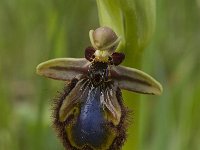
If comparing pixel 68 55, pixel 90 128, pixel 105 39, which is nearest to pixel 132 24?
pixel 105 39

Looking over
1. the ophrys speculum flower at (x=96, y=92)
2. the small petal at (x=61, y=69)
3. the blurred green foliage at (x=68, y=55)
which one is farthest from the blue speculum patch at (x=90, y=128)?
the blurred green foliage at (x=68, y=55)

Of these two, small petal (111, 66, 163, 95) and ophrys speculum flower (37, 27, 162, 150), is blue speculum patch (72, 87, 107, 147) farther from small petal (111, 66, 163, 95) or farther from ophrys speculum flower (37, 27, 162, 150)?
small petal (111, 66, 163, 95)

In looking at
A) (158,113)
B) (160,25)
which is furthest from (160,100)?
(160,25)

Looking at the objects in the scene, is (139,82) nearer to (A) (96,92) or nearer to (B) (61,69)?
(A) (96,92)

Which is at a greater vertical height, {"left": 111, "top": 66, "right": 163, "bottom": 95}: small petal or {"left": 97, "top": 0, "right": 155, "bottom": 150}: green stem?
{"left": 97, "top": 0, "right": 155, "bottom": 150}: green stem

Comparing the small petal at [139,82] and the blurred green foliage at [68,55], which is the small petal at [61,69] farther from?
the blurred green foliage at [68,55]

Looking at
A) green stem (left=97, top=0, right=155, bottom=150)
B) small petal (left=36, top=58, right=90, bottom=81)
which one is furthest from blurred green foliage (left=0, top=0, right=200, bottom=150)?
small petal (left=36, top=58, right=90, bottom=81)

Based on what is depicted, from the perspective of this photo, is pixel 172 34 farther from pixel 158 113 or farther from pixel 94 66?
pixel 94 66
